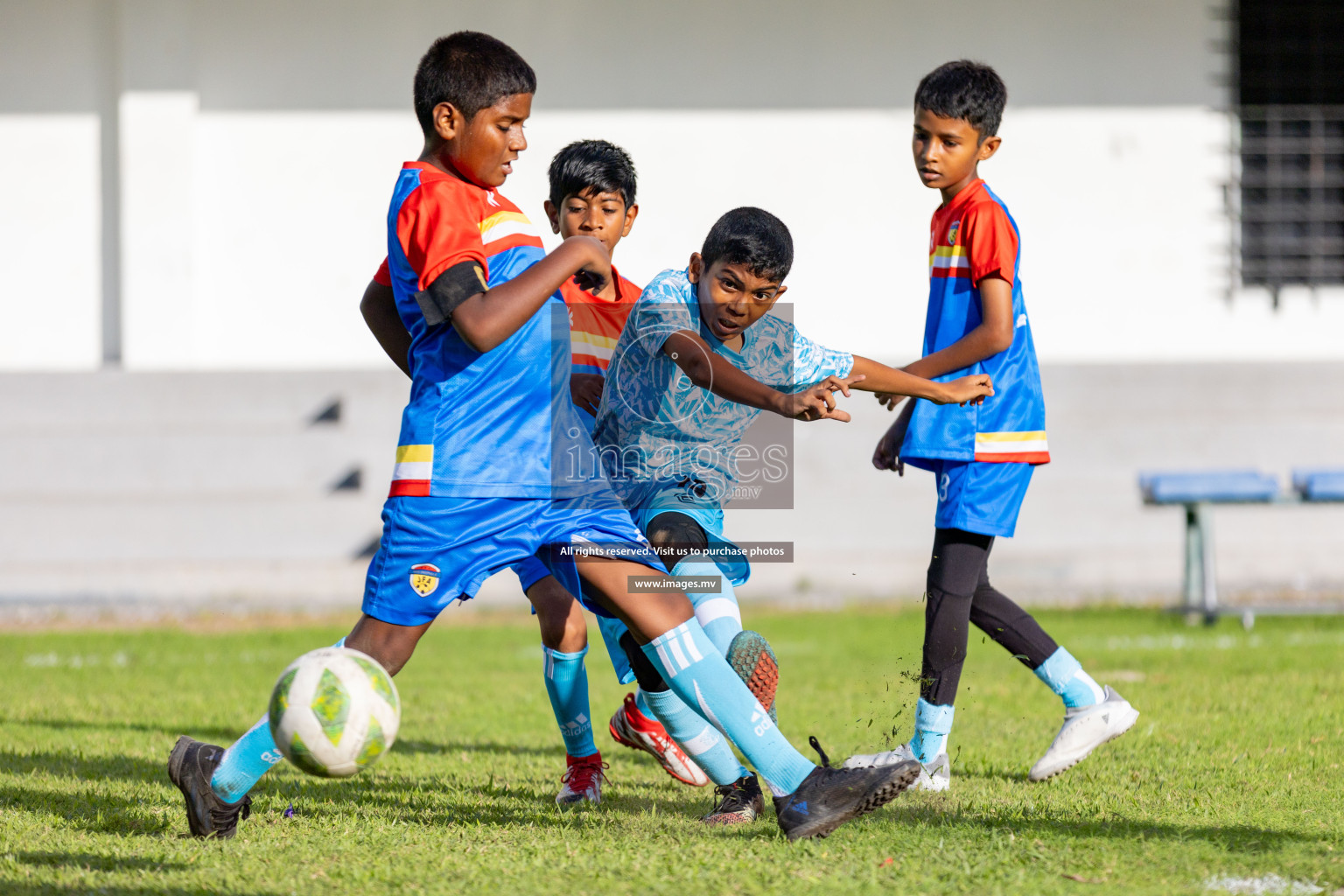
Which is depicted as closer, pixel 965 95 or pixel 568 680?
pixel 965 95

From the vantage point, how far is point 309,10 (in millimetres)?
10453

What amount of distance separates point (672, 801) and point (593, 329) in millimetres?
1301

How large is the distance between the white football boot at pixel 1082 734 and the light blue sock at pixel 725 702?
1085mm

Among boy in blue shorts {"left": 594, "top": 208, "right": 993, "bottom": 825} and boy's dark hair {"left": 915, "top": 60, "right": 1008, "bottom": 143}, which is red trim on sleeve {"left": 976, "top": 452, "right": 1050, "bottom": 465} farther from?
boy's dark hair {"left": 915, "top": 60, "right": 1008, "bottom": 143}

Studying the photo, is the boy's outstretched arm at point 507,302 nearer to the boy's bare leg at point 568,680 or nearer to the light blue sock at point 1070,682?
the boy's bare leg at point 568,680

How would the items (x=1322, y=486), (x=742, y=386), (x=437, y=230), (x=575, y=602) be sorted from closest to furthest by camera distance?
(x=437, y=230) → (x=742, y=386) → (x=575, y=602) → (x=1322, y=486)

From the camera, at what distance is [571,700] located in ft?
12.3

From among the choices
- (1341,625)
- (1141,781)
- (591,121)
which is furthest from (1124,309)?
(1141,781)

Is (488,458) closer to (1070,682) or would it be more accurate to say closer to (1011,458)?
(1011,458)

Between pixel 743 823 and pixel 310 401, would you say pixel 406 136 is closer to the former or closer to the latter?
pixel 310 401

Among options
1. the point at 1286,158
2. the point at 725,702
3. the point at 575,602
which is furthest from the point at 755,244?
the point at 1286,158

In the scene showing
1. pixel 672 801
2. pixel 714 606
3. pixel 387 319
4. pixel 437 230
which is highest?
pixel 437 230

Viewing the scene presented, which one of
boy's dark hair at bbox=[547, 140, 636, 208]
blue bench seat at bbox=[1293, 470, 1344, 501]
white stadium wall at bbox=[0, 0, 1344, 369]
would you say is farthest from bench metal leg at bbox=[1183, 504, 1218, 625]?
boy's dark hair at bbox=[547, 140, 636, 208]

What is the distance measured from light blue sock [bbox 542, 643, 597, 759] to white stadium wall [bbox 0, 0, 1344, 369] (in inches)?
270
